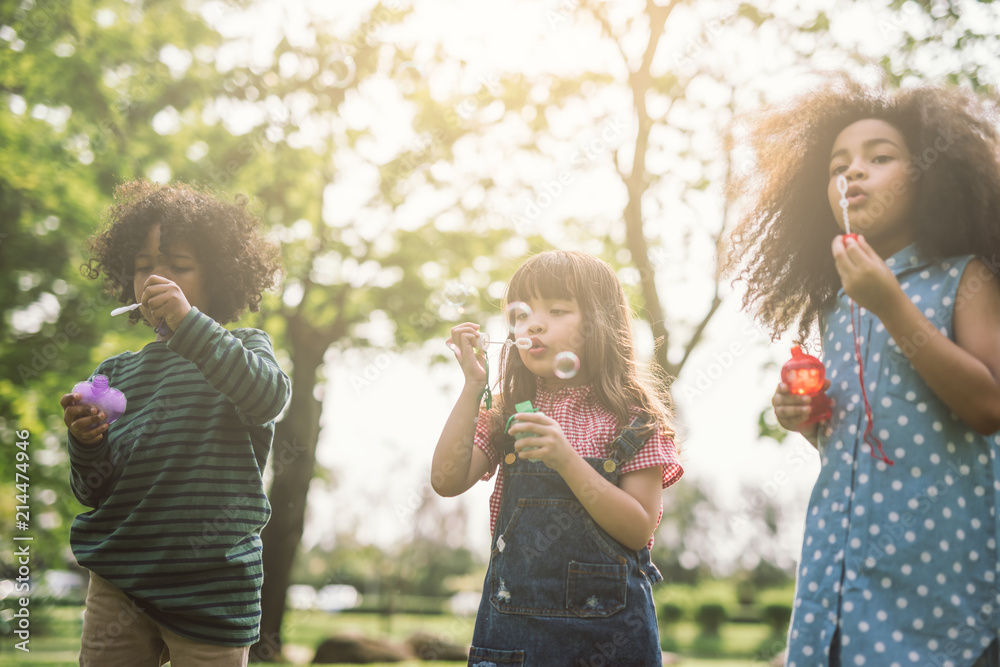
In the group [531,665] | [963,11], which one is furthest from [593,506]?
[963,11]

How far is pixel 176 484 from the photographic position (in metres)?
2.41

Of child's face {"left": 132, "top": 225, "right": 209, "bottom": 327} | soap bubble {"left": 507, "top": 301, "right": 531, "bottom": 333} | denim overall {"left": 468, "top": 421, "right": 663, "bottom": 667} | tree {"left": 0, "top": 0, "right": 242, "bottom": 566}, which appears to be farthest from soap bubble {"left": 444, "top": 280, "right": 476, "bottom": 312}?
tree {"left": 0, "top": 0, "right": 242, "bottom": 566}

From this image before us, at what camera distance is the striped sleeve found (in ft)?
7.52

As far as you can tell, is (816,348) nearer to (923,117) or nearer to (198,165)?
(923,117)

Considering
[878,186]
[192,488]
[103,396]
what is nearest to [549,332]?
[878,186]

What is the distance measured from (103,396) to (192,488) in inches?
18.0

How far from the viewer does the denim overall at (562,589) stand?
81.3 inches

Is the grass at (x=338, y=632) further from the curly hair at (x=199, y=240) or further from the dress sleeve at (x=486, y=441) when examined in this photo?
the dress sleeve at (x=486, y=441)

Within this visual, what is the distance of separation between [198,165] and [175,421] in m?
8.77

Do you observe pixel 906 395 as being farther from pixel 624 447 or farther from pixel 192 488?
pixel 192 488

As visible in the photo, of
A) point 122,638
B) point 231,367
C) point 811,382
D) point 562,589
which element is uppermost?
point 231,367

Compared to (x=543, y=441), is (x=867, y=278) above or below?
above

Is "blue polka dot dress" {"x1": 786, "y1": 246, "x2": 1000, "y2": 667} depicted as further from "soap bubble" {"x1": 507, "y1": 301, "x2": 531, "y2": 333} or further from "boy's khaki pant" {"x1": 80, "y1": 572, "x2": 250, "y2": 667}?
"boy's khaki pant" {"x1": 80, "y1": 572, "x2": 250, "y2": 667}

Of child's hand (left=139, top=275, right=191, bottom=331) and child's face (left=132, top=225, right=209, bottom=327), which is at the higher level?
child's face (left=132, top=225, right=209, bottom=327)
